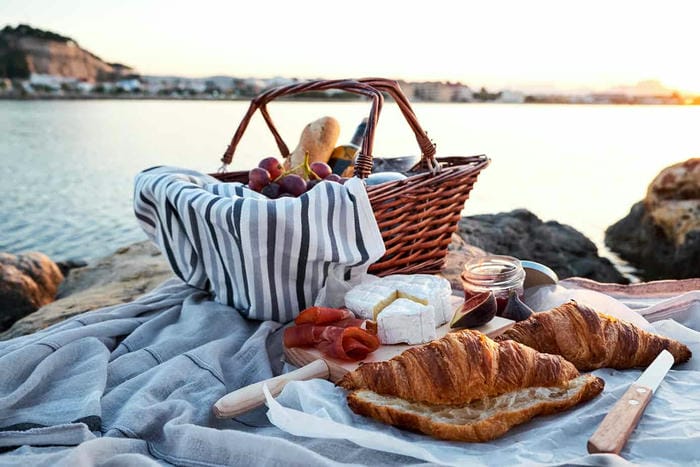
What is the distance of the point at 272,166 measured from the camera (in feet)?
9.25

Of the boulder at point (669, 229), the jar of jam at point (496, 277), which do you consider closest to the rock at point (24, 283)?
the jar of jam at point (496, 277)

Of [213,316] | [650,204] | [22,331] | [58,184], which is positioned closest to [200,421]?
[213,316]

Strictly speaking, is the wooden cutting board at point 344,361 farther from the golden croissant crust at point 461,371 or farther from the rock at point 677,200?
the rock at point 677,200

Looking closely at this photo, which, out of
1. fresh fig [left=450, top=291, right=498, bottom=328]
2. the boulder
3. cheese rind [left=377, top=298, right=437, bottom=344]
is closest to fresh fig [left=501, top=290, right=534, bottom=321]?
fresh fig [left=450, top=291, right=498, bottom=328]

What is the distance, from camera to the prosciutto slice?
2.02 metres

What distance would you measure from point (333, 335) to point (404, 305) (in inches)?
10.3

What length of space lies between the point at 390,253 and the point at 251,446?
1384 millimetres

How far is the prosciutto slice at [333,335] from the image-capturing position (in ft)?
6.63

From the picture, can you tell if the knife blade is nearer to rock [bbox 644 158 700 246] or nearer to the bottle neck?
the bottle neck

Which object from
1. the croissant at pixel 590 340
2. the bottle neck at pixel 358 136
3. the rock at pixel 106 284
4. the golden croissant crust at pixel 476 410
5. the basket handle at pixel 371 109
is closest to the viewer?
the golden croissant crust at pixel 476 410

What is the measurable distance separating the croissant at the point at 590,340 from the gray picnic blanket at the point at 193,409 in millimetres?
60

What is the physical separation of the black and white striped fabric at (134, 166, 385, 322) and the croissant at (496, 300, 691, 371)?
2.41 feet

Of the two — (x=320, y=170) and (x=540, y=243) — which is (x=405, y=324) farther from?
(x=540, y=243)

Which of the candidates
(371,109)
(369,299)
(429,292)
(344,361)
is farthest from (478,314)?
(371,109)
